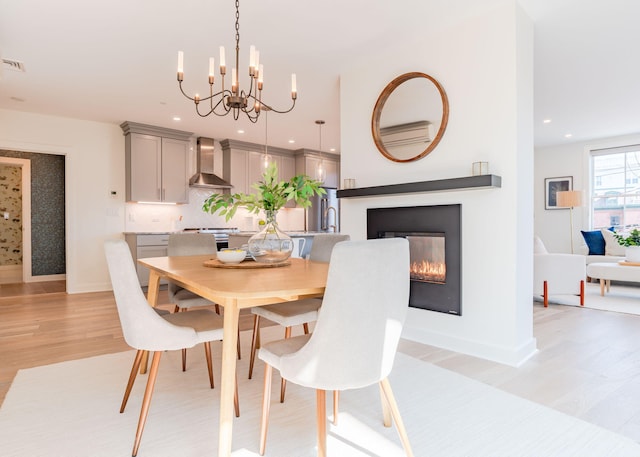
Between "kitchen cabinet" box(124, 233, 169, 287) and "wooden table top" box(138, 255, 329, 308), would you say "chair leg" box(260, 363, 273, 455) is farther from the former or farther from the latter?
"kitchen cabinet" box(124, 233, 169, 287)

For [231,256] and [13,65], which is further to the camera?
[13,65]

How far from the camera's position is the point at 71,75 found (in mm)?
3764

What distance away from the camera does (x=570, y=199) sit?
6508 millimetres


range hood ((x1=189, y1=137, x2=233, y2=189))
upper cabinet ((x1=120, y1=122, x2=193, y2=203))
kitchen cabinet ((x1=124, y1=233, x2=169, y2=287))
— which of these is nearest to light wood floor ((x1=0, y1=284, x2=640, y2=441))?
kitchen cabinet ((x1=124, y1=233, x2=169, y2=287))

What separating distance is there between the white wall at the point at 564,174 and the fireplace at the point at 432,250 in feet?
16.2

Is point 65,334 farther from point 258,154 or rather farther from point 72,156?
point 258,154

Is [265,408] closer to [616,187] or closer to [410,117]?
[410,117]

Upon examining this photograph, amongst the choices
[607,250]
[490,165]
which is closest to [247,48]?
[490,165]

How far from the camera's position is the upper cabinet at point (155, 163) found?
18.0 ft

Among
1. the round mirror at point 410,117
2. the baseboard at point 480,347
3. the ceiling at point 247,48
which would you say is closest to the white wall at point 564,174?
the ceiling at point 247,48

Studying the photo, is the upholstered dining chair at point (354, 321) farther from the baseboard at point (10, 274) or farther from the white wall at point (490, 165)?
the baseboard at point (10, 274)

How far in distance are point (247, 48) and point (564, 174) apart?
21.6ft

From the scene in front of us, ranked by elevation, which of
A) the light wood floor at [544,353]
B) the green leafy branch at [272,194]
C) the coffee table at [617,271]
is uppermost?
the green leafy branch at [272,194]

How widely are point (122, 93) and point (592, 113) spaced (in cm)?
606
